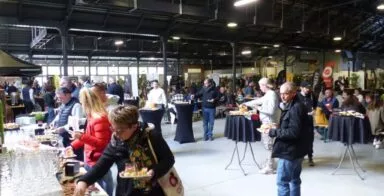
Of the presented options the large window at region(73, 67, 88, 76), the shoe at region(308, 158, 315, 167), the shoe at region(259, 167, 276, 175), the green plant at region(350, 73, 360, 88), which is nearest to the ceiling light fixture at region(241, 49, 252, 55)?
the green plant at region(350, 73, 360, 88)

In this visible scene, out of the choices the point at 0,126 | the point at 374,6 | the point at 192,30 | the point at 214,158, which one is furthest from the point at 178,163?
the point at 374,6

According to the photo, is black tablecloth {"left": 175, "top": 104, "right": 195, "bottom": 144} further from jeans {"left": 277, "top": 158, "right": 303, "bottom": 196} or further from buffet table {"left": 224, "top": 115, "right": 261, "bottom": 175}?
jeans {"left": 277, "top": 158, "right": 303, "bottom": 196}

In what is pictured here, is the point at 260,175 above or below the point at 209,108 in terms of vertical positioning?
below

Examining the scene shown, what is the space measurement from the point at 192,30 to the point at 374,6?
8275 millimetres

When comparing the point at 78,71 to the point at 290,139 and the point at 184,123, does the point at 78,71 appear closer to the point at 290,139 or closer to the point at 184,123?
the point at 184,123

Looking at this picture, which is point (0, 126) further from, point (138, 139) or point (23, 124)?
point (23, 124)

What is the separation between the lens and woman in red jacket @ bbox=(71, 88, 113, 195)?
2764 millimetres

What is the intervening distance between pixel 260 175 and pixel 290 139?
213 cm

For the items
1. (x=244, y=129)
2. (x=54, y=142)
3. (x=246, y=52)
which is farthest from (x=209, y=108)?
(x=246, y=52)

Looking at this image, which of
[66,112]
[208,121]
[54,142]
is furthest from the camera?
[208,121]

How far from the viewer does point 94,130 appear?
9.13 feet

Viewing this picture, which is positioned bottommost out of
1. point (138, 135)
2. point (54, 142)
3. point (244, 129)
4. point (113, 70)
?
point (244, 129)

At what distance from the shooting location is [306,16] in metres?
14.7

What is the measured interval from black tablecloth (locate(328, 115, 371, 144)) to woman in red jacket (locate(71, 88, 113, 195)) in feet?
12.3
